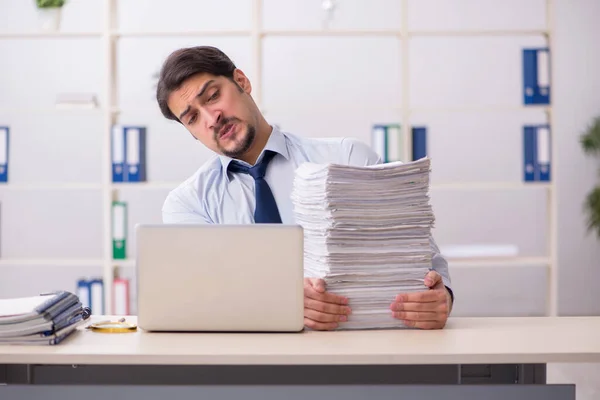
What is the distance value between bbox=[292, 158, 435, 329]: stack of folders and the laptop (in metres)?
0.14

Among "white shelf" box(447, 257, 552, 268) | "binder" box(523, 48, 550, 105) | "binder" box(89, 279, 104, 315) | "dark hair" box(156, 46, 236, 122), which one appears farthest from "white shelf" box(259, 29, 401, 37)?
"dark hair" box(156, 46, 236, 122)

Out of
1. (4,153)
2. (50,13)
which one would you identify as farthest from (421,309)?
(50,13)

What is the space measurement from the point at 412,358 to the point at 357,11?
4597 mm

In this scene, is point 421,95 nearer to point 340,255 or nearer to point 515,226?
point 515,226

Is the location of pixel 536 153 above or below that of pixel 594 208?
above

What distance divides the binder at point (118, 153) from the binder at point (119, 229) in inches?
6.1

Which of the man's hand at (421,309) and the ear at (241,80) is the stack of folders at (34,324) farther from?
the ear at (241,80)

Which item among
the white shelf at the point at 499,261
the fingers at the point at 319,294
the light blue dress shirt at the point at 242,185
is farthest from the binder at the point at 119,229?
the fingers at the point at 319,294

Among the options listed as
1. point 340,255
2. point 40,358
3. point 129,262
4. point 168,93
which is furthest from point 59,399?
point 129,262

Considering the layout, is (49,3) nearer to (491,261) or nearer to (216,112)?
(216,112)

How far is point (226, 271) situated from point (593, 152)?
4.65 m

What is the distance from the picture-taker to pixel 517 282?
19.0 ft

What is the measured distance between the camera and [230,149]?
87.7 inches

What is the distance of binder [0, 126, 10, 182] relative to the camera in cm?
435
